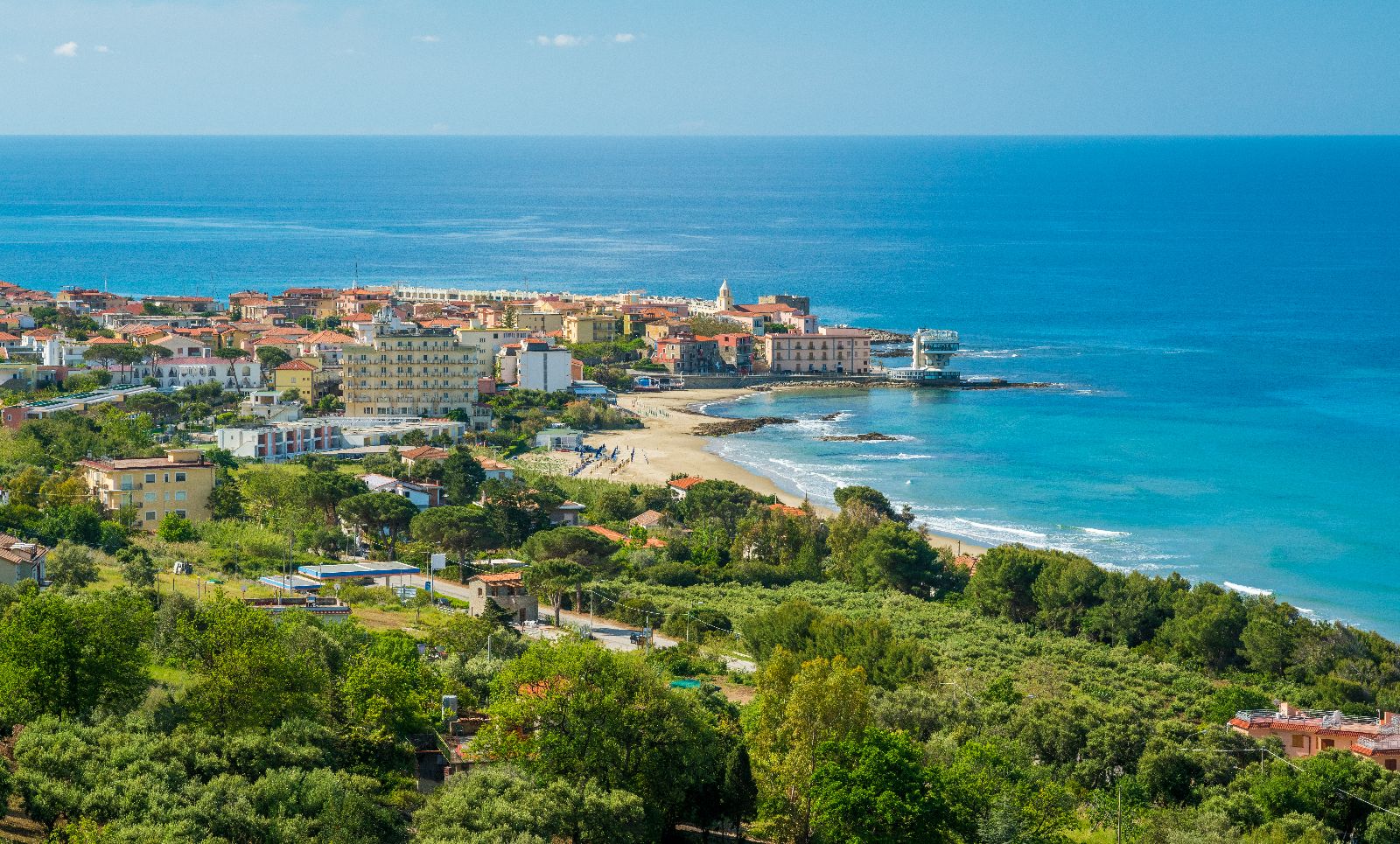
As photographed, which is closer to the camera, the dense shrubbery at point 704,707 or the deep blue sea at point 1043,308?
the dense shrubbery at point 704,707

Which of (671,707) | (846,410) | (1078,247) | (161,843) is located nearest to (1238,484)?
(846,410)

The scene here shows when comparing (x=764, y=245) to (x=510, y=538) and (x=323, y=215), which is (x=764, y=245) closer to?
(x=323, y=215)

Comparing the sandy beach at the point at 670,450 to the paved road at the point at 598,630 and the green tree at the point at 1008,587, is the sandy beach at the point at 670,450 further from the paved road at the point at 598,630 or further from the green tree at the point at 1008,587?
the paved road at the point at 598,630

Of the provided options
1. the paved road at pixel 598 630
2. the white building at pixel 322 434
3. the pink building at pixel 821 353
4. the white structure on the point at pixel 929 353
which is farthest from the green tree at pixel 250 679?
the pink building at pixel 821 353

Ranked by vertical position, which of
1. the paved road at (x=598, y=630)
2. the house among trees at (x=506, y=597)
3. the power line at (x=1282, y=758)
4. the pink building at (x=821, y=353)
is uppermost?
the pink building at (x=821, y=353)

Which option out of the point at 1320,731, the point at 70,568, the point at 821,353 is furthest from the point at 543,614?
the point at 821,353

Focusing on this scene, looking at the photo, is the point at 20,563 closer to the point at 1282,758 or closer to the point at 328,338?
the point at 1282,758

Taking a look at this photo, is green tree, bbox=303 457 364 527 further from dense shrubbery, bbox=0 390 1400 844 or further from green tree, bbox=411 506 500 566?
dense shrubbery, bbox=0 390 1400 844

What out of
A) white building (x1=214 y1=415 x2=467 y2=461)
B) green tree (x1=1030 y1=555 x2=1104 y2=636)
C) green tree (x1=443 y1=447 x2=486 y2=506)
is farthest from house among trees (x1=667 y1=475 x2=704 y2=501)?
green tree (x1=1030 y1=555 x2=1104 y2=636)
